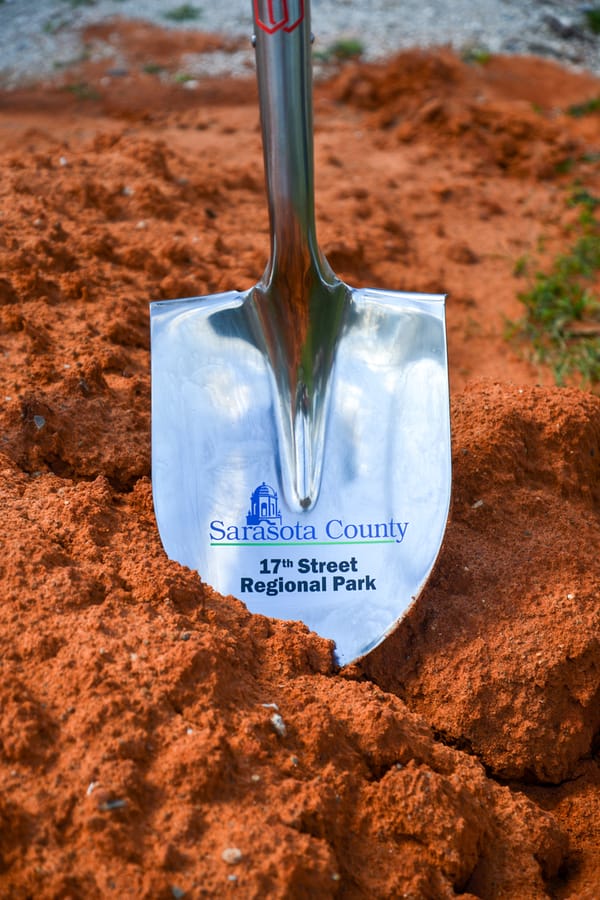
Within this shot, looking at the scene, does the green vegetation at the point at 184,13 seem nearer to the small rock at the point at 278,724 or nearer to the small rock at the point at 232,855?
the small rock at the point at 278,724

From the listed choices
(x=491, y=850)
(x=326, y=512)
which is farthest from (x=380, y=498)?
(x=491, y=850)

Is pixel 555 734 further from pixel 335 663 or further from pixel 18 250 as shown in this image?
pixel 18 250

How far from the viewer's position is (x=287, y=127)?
6.23 ft

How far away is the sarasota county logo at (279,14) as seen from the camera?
1.74 metres

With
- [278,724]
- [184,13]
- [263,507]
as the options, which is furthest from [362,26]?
[278,724]

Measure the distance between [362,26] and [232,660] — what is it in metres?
4.20

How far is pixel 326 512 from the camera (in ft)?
6.11

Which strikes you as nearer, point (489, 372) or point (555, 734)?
point (555, 734)

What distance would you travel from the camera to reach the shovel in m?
1.78

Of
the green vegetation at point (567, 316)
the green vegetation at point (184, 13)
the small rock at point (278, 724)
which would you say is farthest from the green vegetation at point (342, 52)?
the small rock at point (278, 724)

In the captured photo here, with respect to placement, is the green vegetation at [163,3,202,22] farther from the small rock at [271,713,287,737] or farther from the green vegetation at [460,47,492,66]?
the small rock at [271,713,287,737]

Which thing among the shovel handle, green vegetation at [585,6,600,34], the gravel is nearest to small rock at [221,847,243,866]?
the shovel handle

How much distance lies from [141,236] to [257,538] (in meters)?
1.34

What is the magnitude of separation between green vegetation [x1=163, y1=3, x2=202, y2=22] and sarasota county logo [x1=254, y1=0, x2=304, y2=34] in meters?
3.40
